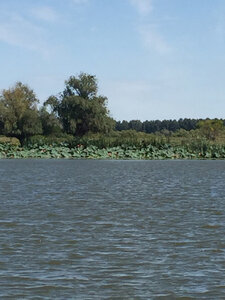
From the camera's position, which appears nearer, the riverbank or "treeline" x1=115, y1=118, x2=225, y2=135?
the riverbank

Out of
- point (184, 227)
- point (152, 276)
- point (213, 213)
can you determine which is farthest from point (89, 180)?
point (152, 276)

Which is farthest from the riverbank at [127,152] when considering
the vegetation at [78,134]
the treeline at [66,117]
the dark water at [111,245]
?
the dark water at [111,245]

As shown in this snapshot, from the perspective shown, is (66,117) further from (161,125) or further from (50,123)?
(161,125)

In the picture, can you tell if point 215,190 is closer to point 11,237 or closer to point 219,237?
point 219,237

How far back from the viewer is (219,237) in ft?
36.0

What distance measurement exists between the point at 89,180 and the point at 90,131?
1711 inches

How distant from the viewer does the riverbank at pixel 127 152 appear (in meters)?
50.3

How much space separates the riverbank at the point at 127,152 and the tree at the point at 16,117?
19.3 meters

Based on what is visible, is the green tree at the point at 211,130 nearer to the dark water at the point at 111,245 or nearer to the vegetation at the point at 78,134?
the vegetation at the point at 78,134

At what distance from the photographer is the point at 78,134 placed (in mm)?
69250

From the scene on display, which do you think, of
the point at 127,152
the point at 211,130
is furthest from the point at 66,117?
the point at 211,130

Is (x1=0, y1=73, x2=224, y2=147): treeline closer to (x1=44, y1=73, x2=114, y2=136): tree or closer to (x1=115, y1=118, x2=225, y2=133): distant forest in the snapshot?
(x1=44, y1=73, x2=114, y2=136): tree

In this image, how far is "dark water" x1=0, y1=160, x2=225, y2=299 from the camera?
24.2 ft

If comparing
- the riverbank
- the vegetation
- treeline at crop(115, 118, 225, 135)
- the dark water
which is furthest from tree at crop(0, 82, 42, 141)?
treeline at crop(115, 118, 225, 135)
